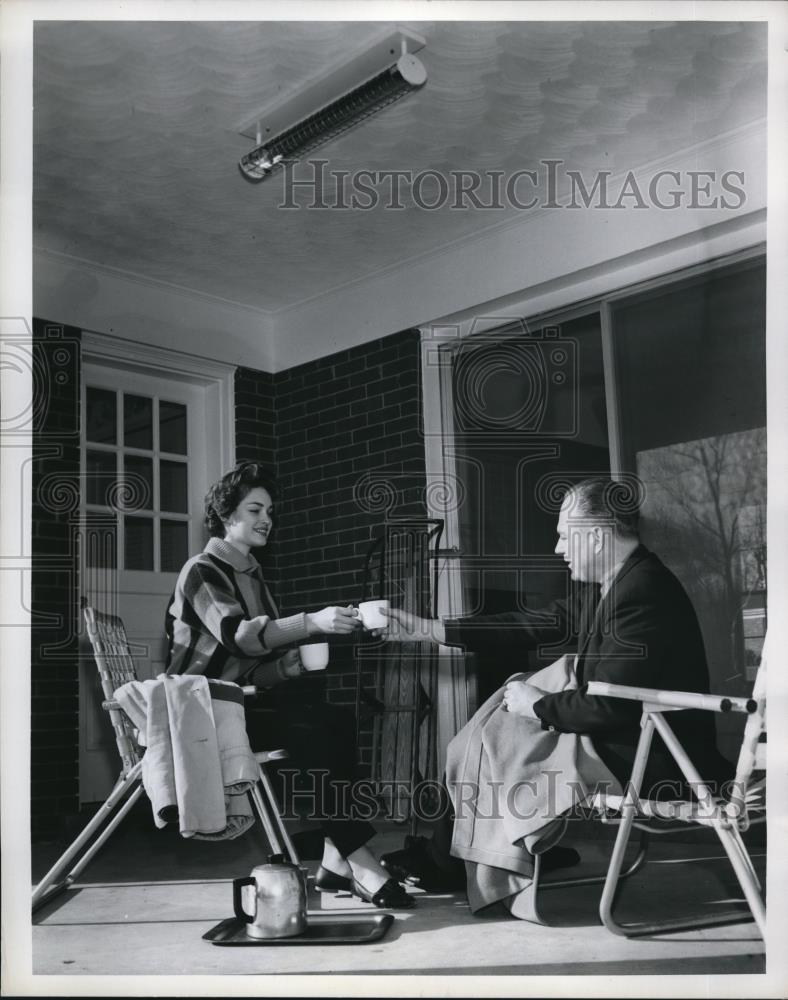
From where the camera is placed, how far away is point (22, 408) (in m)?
3.10

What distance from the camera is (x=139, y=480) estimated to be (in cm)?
507

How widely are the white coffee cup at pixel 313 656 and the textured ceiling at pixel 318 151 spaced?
207 centimetres

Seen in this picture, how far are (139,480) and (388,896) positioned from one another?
7.63 feet

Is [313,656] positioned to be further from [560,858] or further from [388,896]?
[560,858]

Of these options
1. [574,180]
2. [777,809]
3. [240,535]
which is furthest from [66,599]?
[777,809]

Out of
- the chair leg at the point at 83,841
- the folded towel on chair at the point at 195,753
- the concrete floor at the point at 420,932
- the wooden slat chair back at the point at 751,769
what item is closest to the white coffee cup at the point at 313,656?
the folded towel on chair at the point at 195,753

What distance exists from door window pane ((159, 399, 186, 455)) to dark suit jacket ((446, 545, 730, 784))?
2265 millimetres

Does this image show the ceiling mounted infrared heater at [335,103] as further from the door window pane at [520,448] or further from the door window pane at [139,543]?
the door window pane at [139,543]

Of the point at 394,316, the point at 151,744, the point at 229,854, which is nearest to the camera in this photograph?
the point at 151,744

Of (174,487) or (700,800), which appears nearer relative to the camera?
(700,800)

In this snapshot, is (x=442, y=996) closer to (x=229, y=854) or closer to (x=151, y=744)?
(x=151, y=744)

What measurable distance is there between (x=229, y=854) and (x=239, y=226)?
9.43ft

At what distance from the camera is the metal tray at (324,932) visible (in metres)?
3.22

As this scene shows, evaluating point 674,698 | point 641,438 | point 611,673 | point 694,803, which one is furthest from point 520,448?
point 694,803
